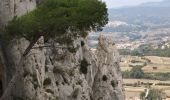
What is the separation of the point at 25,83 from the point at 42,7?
525cm

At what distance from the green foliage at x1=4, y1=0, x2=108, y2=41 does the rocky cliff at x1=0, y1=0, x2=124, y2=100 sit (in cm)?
214

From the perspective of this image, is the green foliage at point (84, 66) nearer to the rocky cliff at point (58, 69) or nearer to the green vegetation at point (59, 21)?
the rocky cliff at point (58, 69)

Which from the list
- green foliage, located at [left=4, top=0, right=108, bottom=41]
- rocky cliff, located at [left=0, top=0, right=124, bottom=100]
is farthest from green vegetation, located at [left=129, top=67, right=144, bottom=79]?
green foliage, located at [left=4, top=0, right=108, bottom=41]

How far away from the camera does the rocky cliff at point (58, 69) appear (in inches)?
1088

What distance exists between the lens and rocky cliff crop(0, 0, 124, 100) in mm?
27641

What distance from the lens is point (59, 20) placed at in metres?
24.5

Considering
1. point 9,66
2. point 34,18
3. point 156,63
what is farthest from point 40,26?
point 156,63

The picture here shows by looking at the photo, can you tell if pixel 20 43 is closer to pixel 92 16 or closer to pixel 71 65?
pixel 92 16

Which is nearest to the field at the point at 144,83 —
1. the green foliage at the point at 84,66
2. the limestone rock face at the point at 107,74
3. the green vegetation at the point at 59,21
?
the limestone rock face at the point at 107,74

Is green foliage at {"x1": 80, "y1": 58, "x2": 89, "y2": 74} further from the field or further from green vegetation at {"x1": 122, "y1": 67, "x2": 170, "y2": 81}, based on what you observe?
green vegetation at {"x1": 122, "y1": 67, "x2": 170, "y2": 81}

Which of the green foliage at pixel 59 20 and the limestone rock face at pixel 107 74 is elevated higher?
the green foliage at pixel 59 20

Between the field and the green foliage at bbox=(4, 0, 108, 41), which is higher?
the green foliage at bbox=(4, 0, 108, 41)

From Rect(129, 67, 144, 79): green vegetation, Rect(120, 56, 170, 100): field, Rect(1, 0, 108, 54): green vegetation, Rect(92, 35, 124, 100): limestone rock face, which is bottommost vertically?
Rect(120, 56, 170, 100): field

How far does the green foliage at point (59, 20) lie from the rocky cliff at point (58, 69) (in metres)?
2.14
